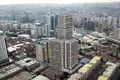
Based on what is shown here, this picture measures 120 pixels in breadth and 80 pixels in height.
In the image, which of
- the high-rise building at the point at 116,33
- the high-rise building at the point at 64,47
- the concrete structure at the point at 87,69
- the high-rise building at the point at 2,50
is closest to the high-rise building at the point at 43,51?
the high-rise building at the point at 64,47

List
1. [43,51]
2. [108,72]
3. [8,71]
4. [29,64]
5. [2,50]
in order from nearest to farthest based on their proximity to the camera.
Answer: [108,72]
[8,71]
[29,64]
[2,50]
[43,51]

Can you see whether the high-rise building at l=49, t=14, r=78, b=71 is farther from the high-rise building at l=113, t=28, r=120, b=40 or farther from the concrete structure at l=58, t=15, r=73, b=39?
the high-rise building at l=113, t=28, r=120, b=40

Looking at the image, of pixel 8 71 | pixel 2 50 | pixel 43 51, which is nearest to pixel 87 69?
pixel 43 51

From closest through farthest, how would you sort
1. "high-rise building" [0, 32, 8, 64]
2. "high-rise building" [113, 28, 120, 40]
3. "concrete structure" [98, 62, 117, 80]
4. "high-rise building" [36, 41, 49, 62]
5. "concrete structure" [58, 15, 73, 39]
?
"concrete structure" [98, 62, 117, 80] → "concrete structure" [58, 15, 73, 39] → "high-rise building" [0, 32, 8, 64] → "high-rise building" [36, 41, 49, 62] → "high-rise building" [113, 28, 120, 40]

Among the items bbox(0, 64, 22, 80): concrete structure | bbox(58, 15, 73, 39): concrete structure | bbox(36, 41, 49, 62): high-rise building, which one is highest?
bbox(58, 15, 73, 39): concrete structure

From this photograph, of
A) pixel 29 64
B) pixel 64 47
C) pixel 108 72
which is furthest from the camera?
pixel 29 64

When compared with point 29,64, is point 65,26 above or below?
above

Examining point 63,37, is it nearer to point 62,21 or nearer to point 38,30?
point 62,21

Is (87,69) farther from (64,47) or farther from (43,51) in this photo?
(43,51)

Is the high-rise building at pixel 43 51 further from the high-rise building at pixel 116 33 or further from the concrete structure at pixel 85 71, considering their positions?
the high-rise building at pixel 116 33

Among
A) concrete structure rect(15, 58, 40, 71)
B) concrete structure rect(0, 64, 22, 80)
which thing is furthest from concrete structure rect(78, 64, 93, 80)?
concrete structure rect(0, 64, 22, 80)

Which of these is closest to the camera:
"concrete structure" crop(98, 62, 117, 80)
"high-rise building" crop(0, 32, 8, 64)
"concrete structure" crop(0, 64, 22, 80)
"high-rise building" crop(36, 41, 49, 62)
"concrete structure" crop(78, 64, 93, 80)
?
"concrete structure" crop(98, 62, 117, 80)
